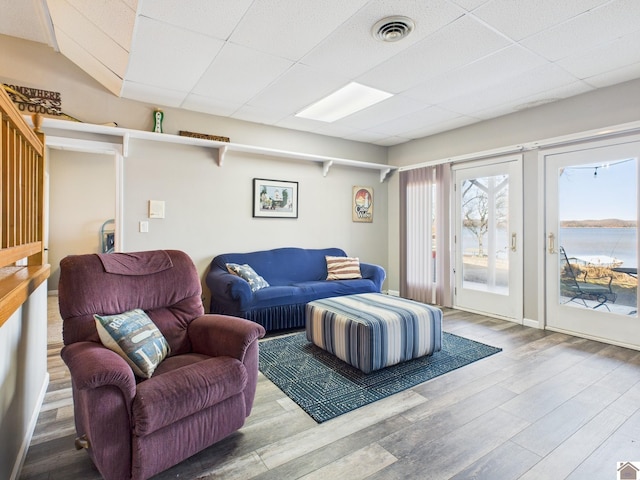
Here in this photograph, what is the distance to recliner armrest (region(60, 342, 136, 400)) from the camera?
1.35 metres

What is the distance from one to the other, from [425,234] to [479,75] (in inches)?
97.4

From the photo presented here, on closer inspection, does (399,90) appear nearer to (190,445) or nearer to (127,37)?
(127,37)

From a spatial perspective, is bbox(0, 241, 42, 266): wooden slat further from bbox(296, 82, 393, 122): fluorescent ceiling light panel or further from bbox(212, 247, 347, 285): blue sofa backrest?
bbox(296, 82, 393, 122): fluorescent ceiling light panel

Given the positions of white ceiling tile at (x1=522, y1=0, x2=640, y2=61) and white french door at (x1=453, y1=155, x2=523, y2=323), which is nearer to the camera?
white ceiling tile at (x1=522, y1=0, x2=640, y2=61)

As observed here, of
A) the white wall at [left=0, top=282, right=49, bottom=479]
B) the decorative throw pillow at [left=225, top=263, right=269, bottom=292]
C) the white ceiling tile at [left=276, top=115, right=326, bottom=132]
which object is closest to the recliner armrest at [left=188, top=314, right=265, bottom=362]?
the white wall at [left=0, top=282, right=49, bottom=479]

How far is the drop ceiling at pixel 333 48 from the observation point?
2162 mm

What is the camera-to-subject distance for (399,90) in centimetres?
339

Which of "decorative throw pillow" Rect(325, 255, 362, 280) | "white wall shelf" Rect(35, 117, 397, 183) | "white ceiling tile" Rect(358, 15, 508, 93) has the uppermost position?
"white ceiling tile" Rect(358, 15, 508, 93)

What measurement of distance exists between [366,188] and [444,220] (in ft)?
4.45

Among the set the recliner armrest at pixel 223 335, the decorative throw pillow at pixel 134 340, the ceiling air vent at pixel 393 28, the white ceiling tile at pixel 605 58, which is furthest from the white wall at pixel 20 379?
the white ceiling tile at pixel 605 58

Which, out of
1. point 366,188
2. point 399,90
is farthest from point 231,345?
point 366,188

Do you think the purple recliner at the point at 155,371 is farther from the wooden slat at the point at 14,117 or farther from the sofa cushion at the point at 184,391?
the wooden slat at the point at 14,117

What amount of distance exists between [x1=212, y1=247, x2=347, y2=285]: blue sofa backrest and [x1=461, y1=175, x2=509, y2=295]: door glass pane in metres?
1.83

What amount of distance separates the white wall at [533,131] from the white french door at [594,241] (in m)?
0.15
